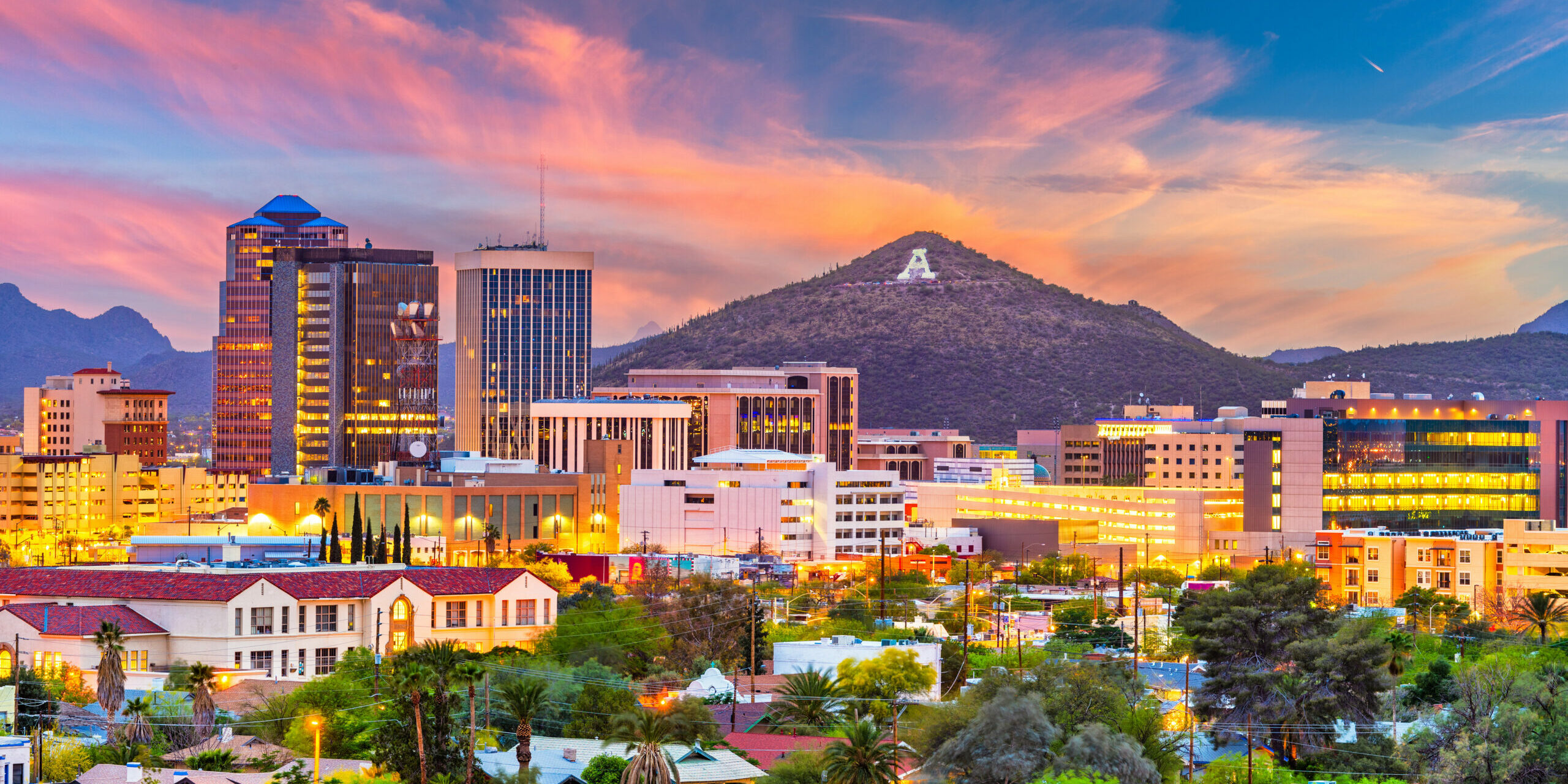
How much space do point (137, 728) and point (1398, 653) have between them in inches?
2509

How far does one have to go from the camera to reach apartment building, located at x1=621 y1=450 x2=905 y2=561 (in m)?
178

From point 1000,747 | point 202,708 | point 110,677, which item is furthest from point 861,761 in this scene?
point 110,677

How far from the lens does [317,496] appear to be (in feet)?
579

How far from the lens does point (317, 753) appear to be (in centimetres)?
6262

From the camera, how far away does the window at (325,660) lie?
91.8 m

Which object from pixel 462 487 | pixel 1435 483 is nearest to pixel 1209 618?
pixel 462 487

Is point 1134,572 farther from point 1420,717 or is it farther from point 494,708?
point 494,708

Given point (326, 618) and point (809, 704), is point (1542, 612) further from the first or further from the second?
point (326, 618)

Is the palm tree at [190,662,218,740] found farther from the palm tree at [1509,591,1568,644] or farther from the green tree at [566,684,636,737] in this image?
the palm tree at [1509,591,1568,644]

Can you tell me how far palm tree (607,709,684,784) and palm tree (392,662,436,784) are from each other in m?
6.65

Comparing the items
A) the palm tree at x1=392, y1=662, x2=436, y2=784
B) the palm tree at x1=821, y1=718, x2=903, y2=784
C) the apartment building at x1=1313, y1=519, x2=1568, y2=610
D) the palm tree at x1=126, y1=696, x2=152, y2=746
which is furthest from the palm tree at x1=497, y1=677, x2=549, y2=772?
the apartment building at x1=1313, y1=519, x2=1568, y2=610

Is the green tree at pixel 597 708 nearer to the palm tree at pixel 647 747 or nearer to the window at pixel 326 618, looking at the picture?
the palm tree at pixel 647 747

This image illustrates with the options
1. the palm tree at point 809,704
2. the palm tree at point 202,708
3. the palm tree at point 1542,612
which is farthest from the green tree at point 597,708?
the palm tree at point 1542,612

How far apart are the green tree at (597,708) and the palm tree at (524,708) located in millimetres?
3094
